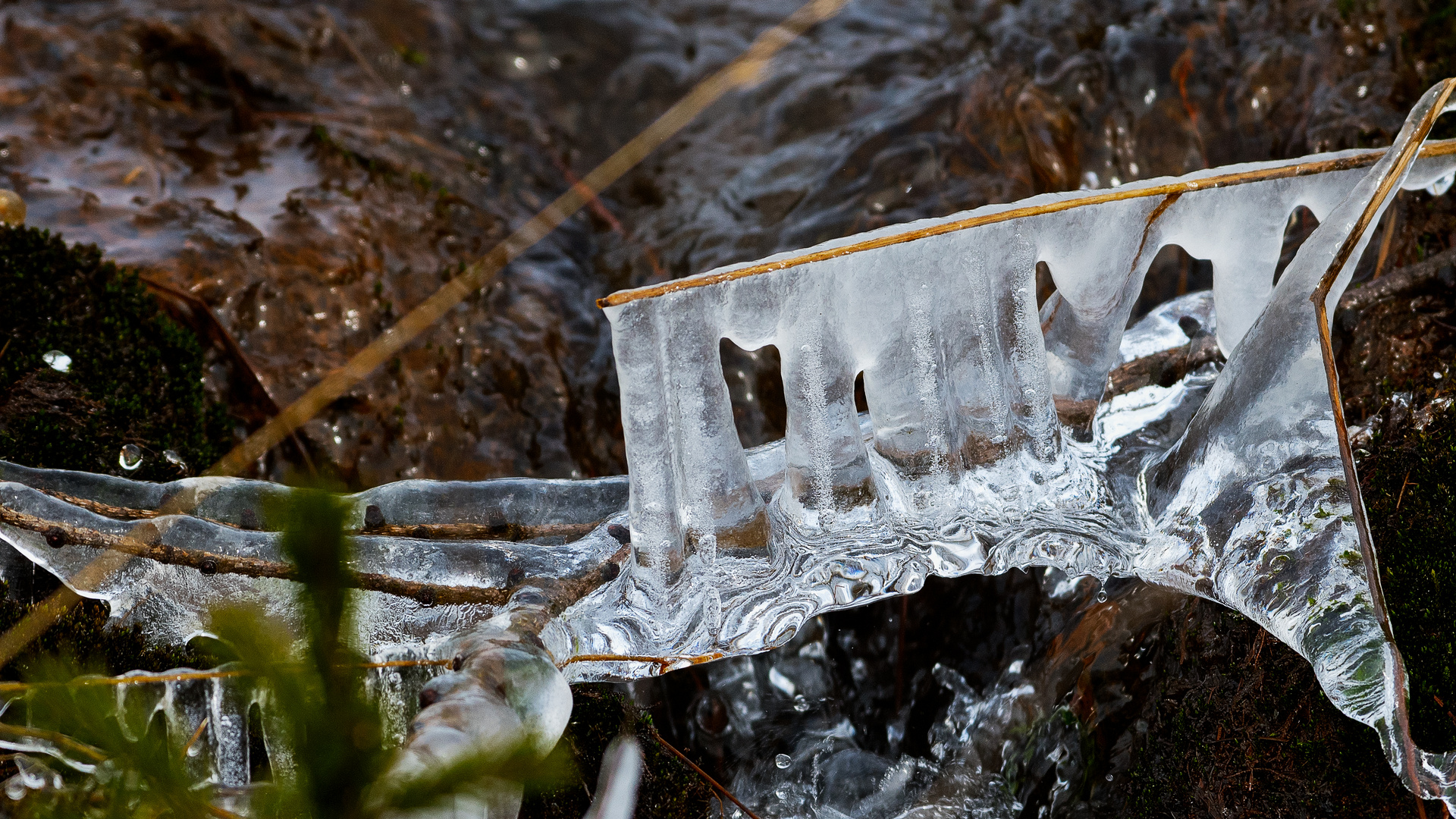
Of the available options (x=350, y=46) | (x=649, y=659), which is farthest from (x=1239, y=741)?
(x=350, y=46)

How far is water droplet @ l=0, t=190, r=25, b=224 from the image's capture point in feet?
9.20

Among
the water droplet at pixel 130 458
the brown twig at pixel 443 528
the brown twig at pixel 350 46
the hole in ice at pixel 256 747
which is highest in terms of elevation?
the brown twig at pixel 350 46

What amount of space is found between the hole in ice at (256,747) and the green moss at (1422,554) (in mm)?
2393

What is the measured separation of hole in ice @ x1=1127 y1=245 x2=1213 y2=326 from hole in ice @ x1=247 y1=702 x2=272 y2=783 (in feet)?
9.77

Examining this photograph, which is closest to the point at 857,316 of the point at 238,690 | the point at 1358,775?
the point at 1358,775

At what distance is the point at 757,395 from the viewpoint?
3393mm

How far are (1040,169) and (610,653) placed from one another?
8.58 ft

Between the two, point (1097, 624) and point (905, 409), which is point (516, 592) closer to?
point (905, 409)

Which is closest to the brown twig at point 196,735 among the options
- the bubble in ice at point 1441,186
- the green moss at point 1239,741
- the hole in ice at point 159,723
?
the hole in ice at point 159,723

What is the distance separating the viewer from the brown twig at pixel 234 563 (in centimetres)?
209

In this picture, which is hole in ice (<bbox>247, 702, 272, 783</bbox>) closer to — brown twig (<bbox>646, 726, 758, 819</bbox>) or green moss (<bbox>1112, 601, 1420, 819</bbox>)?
brown twig (<bbox>646, 726, 758, 819</bbox>)

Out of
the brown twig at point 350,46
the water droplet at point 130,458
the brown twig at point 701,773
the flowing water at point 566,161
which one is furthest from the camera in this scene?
the brown twig at point 350,46

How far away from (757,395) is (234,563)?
5.78 ft

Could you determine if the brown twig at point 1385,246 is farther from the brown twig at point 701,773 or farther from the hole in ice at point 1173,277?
the brown twig at point 701,773
